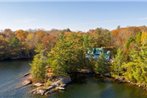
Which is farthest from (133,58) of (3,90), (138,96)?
(3,90)

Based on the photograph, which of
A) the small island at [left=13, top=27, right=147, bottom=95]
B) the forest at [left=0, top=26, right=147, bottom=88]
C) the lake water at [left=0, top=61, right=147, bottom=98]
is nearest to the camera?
the lake water at [left=0, top=61, right=147, bottom=98]

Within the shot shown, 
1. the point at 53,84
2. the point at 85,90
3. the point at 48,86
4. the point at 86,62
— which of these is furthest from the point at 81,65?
the point at 48,86

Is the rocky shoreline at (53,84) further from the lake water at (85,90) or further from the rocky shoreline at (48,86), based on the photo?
the lake water at (85,90)

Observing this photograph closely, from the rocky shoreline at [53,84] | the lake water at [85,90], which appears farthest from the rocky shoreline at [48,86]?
the lake water at [85,90]

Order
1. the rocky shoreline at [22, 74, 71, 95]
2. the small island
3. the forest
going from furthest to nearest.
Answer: the forest
the small island
the rocky shoreline at [22, 74, 71, 95]

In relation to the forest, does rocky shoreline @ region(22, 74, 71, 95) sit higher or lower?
lower

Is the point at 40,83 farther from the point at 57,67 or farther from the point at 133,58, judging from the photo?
the point at 133,58

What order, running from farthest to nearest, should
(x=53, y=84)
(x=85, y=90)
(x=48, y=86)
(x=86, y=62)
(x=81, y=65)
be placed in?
1. (x=81, y=65)
2. (x=86, y=62)
3. (x=53, y=84)
4. (x=85, y=90)
5. (x=48, y=86)

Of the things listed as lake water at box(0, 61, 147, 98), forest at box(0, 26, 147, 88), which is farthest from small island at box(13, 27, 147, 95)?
lake water at box(0, 61, 147, 98)

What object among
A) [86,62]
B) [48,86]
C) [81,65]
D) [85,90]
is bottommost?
[85,90]

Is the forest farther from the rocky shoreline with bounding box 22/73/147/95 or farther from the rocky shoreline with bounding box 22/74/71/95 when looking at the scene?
the rocky shoreline with bounding box 22/74/71/95

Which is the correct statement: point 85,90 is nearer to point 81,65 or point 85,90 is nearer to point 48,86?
point 48,86
